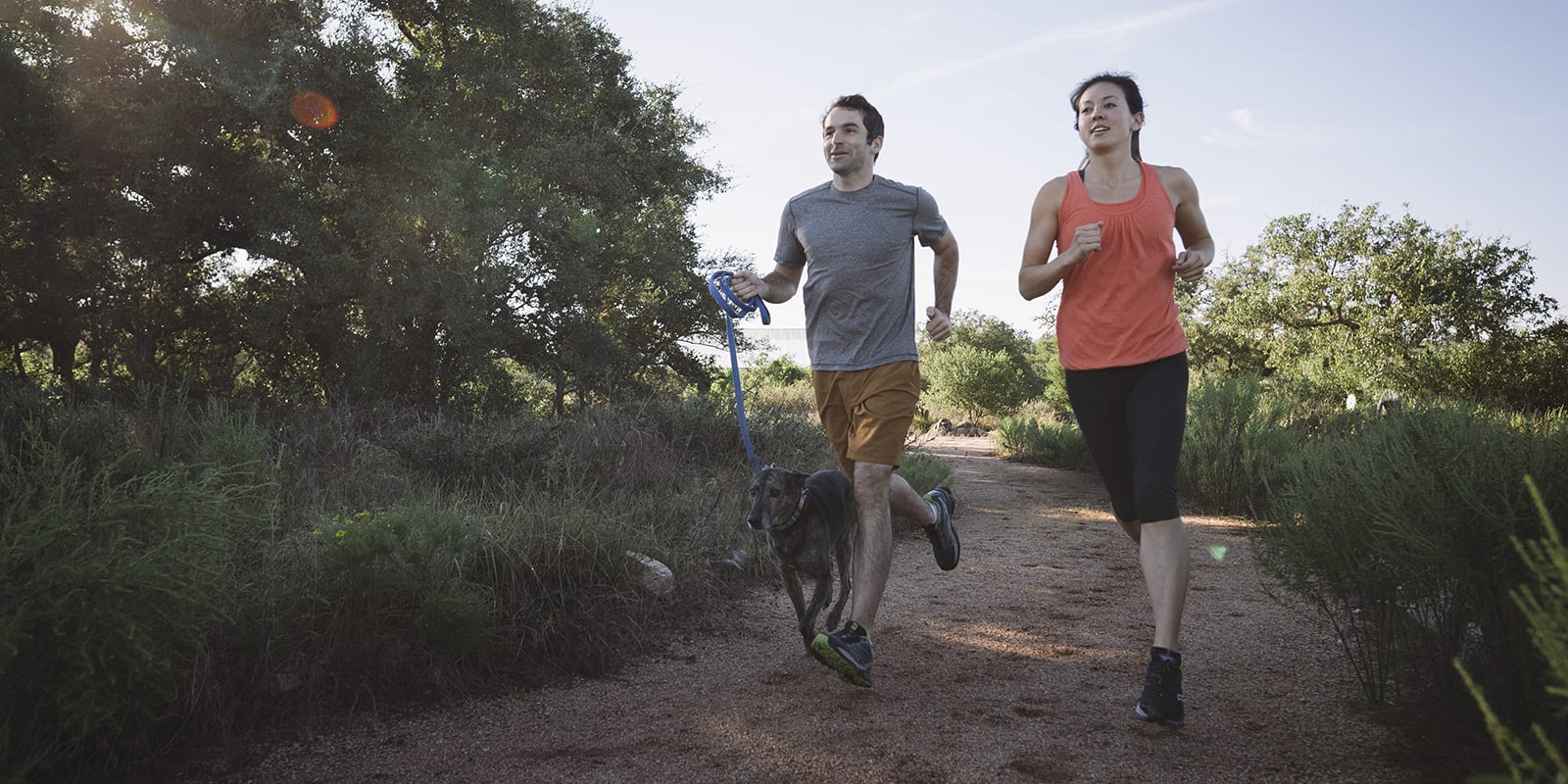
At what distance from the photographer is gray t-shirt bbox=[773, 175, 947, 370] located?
3436mm

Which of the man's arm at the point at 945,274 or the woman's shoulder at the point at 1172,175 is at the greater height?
the woman's shoulder at the point at 1172,175

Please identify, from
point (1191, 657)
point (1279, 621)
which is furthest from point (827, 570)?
point (1279, 621)

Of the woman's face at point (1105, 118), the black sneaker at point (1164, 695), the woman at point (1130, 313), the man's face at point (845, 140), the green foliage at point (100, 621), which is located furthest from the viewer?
the man's face at point (845, 140)

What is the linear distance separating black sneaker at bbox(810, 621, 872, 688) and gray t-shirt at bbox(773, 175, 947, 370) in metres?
1.01

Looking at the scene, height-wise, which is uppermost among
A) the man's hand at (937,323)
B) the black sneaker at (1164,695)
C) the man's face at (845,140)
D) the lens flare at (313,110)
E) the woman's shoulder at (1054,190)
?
the lens flare at (313,110)

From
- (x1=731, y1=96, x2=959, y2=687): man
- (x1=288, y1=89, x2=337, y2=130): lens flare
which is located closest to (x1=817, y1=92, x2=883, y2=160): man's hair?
(x1=731, y1=96, x2=959, y2=687): man

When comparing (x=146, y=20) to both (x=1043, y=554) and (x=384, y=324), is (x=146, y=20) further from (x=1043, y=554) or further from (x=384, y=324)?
(x=1043, y=554)

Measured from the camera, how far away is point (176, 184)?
1076 centimetres

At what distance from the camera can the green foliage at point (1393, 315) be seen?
1880 centimetres

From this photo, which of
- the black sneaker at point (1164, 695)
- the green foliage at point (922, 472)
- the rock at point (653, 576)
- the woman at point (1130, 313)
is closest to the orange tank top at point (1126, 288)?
the woman at point (1130, 313)

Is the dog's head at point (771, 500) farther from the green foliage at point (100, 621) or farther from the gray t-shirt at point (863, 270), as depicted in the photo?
the green foliage at point (100, 621)

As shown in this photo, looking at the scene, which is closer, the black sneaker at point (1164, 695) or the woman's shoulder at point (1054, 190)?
the black sneaker at point (1164, 695)

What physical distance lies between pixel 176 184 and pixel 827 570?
10791mm

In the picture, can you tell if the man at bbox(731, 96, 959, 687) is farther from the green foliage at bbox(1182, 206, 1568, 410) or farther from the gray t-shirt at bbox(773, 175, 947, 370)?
the green foliage at bbox(1182, 206, 1568, 410)
